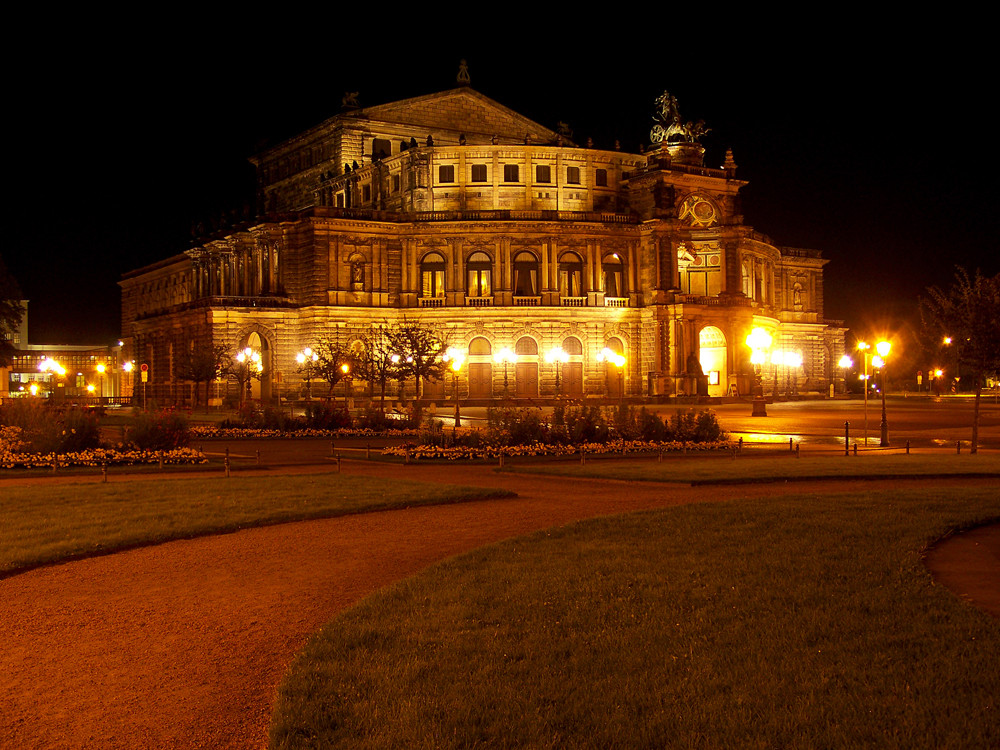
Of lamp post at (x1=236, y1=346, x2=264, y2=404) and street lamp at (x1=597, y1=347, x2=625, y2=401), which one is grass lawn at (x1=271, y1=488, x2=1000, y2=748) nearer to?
lamp post at (x1=236, y1=346, x2=264, y2=404)

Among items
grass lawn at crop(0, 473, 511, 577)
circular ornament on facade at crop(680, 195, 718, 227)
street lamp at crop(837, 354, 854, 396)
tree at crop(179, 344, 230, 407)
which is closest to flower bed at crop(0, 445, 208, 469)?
grass lawn at crop(0, 473, 511, 577)

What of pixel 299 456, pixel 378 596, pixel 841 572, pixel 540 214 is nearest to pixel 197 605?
pixel 378 596

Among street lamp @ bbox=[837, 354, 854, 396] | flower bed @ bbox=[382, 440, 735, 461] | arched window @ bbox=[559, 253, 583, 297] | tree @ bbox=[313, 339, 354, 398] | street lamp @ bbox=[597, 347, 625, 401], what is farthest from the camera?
street lamp @ bbox=[837, 354, 854, 396]

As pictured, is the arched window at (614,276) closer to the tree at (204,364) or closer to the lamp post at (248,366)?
the lamp post at (248,366)

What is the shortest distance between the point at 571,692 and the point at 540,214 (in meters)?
75.9

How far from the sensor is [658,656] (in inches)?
305

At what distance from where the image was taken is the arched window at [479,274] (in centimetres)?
8194

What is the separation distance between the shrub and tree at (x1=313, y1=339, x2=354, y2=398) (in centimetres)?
3586

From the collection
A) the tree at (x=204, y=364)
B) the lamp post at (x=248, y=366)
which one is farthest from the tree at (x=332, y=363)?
the tree at (x=204, y=364)

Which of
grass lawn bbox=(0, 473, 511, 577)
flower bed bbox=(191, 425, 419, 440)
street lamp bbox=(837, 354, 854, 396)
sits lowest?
grass lawn bbox=(0, 473, 511, 577)

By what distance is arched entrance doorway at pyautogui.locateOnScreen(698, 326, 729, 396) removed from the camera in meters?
84.7

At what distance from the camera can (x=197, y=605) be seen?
10.5 meters

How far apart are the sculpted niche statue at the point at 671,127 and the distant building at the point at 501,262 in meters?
0.18

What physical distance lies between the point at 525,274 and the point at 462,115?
20563mm
